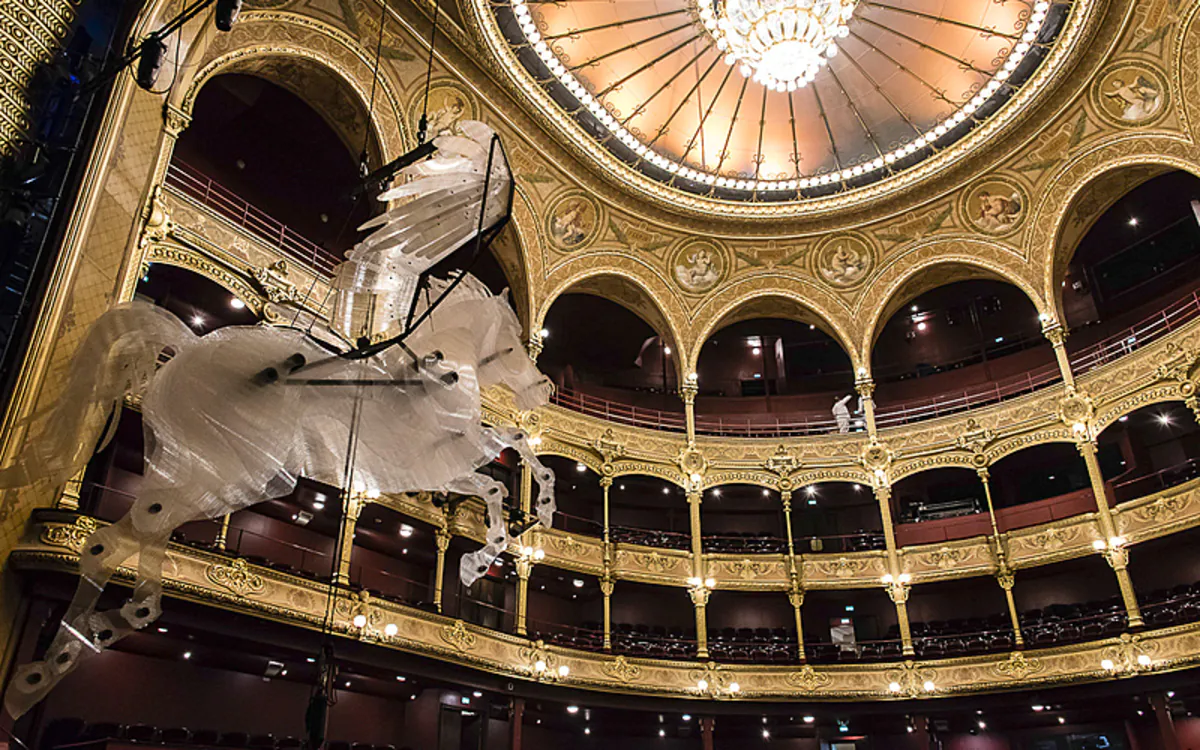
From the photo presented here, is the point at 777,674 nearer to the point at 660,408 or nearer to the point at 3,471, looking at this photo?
the point at 660,408

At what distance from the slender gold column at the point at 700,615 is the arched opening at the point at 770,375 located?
6.66 meters

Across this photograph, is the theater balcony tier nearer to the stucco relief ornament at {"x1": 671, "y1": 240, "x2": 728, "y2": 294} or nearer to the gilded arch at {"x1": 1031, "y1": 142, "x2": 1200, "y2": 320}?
the gilded arch at {"x1": 1031, "y1": 142, "x2": 1200, "y2": 320}

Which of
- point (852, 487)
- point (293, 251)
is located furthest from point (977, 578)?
point (293, 251)

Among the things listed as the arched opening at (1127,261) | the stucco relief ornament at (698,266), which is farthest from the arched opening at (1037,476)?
the stucco relief ornament at (698,266)

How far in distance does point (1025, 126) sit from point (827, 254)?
605 cm

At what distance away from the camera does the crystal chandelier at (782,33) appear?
15039 mm

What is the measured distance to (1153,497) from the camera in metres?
17.8

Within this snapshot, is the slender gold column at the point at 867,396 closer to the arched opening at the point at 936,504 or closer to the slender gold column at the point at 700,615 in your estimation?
the arched opening at the point at 936,504

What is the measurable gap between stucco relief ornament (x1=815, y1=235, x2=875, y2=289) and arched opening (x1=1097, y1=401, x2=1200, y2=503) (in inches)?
304

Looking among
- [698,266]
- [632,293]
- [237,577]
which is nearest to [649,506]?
[632,293]

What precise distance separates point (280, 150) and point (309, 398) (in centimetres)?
1674

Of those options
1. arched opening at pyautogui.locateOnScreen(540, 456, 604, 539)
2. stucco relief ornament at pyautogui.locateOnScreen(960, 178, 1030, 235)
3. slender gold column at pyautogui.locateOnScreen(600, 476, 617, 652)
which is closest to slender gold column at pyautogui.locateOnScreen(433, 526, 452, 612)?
slender gold column at pyautogui.locateOnScreen(600, 476, 617, 652)

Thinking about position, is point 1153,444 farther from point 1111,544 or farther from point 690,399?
point 690,399

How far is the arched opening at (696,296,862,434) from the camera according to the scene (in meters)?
27.0
